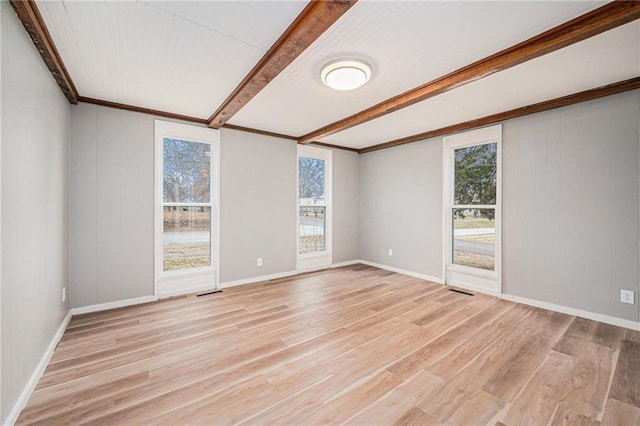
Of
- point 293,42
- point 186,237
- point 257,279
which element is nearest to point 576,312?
point 293,42

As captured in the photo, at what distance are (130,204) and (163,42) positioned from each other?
2.18 meters

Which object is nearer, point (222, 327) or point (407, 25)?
point (407, 25)

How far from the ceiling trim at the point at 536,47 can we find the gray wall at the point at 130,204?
2465 mm

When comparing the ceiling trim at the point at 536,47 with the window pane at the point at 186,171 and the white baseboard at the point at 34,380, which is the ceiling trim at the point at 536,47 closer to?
the window pane at the point at 186,171

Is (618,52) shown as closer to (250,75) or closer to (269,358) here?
(250,75)

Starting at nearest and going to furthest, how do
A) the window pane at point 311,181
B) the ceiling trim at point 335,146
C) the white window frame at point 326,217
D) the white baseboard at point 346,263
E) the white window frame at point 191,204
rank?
the white window frame at point 191,204
the white window frame at point 326,217
the window pane at point 311,181
the ceiling trim at point 335,146
the white baseboard at point 346,263

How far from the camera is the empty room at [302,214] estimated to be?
173 centimetres

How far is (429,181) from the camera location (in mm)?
4617

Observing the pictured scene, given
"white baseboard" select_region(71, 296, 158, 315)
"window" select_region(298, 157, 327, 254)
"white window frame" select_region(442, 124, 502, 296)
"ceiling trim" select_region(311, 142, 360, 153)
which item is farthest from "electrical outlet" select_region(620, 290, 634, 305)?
"white baseboard" select_region(71, 296, 158, 315)

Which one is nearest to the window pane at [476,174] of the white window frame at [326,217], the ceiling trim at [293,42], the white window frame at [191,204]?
the white window frame at [326,217]

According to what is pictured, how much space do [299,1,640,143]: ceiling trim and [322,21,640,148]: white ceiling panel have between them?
293 millimetres

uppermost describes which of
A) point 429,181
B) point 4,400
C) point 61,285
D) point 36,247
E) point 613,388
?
point 429,181

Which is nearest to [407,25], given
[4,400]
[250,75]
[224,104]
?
[250,75]

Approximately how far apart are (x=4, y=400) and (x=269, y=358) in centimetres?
154
